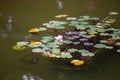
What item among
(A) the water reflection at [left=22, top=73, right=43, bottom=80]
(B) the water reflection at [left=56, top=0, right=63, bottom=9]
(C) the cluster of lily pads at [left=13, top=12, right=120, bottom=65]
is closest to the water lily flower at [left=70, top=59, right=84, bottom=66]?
(C) the cluster of lily pads at [left=13, top=12, right=120, bottom=65]

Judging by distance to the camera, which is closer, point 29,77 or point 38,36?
point 29,77

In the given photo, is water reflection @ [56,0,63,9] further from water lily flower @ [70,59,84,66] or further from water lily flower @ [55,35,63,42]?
water lily flower @ [70,59,84,66]

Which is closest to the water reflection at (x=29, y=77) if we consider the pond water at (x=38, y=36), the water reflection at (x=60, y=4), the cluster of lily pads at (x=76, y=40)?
the pond water at (x=38, y=36)

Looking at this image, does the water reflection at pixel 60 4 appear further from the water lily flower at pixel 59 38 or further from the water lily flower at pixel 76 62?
the water lily flower at pixel 76 62

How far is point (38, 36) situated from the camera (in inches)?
85.3

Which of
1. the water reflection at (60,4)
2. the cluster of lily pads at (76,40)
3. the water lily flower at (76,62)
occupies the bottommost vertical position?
the water lily flower at (76,62)

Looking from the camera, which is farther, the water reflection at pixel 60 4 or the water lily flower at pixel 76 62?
the water reflection at pixel 60 4

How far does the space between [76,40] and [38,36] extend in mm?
315

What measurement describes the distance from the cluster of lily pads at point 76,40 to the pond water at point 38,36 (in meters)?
0.07

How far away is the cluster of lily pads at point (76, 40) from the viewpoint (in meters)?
1.87

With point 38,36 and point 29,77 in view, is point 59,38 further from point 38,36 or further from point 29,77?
point 29,77

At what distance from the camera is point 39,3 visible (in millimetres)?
3086

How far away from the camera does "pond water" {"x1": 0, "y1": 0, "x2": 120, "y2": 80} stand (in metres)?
1.67

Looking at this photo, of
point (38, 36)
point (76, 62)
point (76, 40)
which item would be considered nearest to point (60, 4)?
point (38, 36)
